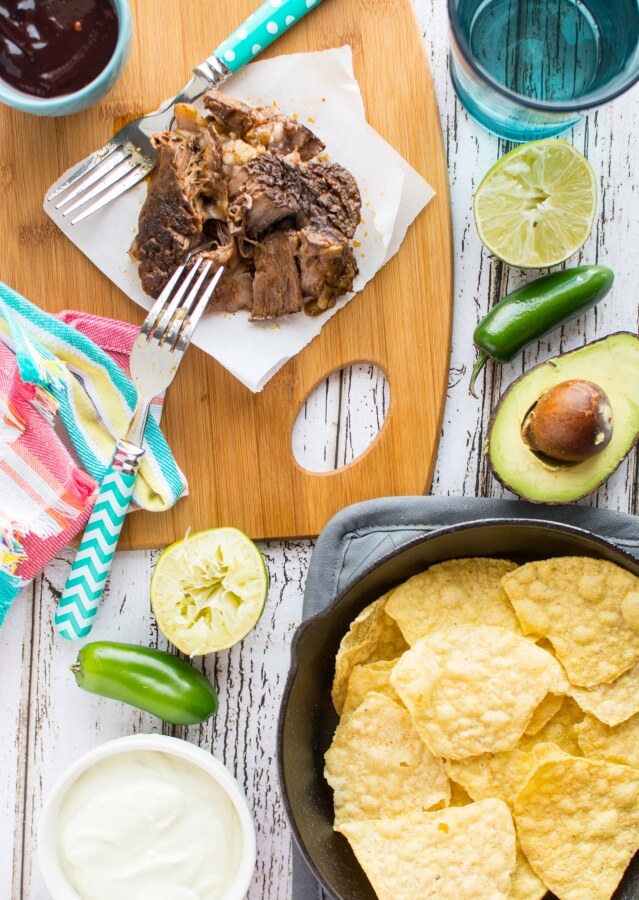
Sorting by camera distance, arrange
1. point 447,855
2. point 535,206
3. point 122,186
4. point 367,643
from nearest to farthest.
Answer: point 447,855 < point 367,643 < point 535,206 < point 122,186

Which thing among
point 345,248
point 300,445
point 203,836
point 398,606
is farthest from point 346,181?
point 203,836

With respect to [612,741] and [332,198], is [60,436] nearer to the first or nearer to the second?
[332,198]

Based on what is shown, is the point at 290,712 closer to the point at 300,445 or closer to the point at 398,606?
the point at 398,606

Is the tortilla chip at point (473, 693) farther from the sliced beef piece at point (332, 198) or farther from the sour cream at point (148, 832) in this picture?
the sliced beef piece at point (332, 198)

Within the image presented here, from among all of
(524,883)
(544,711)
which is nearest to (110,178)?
(544,711)

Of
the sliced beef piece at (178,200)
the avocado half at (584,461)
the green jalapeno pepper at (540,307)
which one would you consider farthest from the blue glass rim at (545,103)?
the sliced beef piece at (178,200)

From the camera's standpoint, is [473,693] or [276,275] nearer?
[473,693]

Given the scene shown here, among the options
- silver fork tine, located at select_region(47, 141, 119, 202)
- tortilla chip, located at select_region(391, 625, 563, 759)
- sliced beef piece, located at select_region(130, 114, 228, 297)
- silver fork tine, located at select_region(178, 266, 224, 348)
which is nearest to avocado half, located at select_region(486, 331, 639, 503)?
tortilla chip, located at select_region(391, 625, 563, 759)
